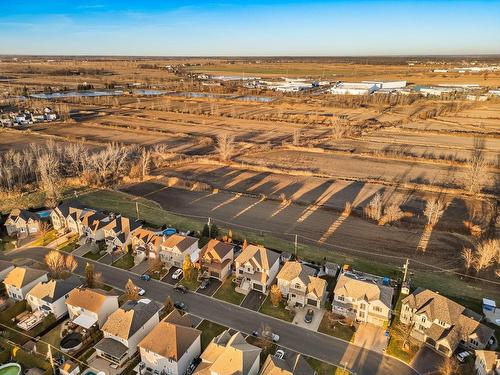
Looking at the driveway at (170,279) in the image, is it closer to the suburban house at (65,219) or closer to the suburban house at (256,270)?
the suburban house at (256,270)

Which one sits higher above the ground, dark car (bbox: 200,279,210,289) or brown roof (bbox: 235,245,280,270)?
brown roof (bbox: 235,245,280,270)

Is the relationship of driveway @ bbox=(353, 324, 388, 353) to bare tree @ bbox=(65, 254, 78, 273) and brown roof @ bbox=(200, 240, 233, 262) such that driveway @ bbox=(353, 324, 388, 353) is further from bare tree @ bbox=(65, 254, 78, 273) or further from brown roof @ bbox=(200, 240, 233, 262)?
bare tree @ bbox=(65, 254, 78, 273)

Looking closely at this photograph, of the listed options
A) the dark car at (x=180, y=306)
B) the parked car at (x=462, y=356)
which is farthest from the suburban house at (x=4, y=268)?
the parked car at (x=462, y=356)

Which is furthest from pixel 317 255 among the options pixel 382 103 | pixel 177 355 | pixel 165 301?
pixel 382 103

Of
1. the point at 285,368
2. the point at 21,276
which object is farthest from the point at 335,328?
the point at 21,276

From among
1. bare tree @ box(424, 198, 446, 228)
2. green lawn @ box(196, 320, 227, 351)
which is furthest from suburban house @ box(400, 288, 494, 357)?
bare tree @ box(424, 198, 446, 228)

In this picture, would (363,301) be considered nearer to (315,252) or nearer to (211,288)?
(315,252)

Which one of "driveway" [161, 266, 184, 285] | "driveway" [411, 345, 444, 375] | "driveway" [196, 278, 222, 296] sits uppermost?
"driveway" [161, 266, 184, 285]
